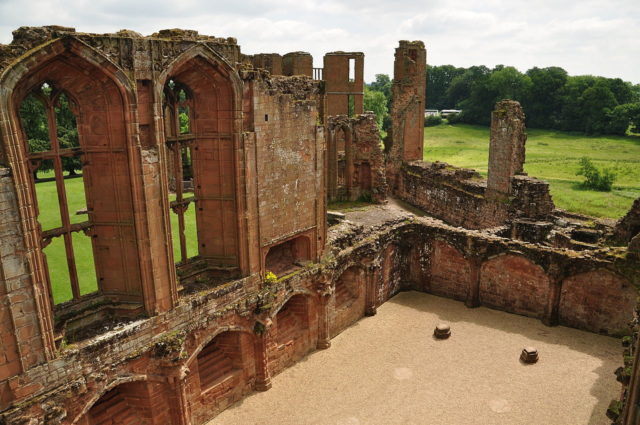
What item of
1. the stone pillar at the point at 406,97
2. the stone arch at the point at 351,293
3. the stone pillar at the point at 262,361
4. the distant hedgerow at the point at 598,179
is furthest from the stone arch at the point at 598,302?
the distant hedgerow at the point at 598,179

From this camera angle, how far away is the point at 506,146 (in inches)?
987

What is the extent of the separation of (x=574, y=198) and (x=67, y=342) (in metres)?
34.7

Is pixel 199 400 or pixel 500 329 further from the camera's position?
pixel 500 329

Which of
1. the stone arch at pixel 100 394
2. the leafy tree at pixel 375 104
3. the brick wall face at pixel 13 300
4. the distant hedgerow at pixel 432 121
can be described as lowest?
the stone arch at pixel 100 394

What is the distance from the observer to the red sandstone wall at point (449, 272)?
19047 mm

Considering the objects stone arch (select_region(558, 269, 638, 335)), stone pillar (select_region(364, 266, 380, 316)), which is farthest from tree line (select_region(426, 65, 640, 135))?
stone pillar (select_region(364, 266, 380, 316))

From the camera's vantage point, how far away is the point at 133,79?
32.4ft

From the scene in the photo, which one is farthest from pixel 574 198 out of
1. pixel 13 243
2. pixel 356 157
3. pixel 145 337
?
pixel 13 243

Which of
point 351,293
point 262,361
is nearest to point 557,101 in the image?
point 351,293

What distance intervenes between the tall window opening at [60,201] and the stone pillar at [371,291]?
9.37 metres

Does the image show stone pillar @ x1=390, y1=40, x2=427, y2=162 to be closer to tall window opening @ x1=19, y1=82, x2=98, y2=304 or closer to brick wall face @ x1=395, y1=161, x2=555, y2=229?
brick wall face @ x1=395, y1=161, x2=555, y2=229

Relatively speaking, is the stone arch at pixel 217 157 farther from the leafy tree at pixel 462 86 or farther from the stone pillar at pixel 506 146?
the leafy tree at pixel 462 86

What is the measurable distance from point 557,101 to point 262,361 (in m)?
70.0

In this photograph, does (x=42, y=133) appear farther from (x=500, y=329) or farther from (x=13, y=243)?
(x=500, y=329)
